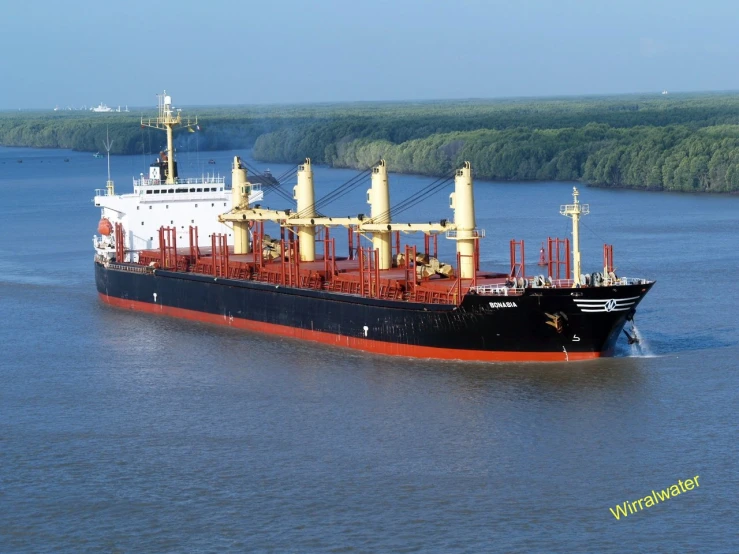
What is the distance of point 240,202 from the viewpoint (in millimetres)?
29453

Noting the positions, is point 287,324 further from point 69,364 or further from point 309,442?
point 309,442

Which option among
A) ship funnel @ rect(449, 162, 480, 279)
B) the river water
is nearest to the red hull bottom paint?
the river water

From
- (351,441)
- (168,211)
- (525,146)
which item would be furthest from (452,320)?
(525,146)

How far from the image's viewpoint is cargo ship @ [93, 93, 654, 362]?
21109mm

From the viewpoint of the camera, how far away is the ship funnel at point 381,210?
24797mm

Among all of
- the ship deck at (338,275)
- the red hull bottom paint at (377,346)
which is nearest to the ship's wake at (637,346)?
the red hull bottom paint at (377,346)

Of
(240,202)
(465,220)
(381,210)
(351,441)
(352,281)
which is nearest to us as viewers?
(351,441)

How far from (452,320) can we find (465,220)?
2.15 metres

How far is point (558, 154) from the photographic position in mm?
67000

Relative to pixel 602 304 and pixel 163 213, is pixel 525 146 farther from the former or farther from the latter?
pixel 602 304

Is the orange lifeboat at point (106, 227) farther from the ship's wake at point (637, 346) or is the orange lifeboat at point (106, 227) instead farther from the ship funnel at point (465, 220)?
the ship's wake at point (637, 346)

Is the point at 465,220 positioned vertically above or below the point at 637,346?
above

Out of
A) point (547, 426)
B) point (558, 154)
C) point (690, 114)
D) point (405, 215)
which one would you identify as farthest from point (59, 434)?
point (690, 114)

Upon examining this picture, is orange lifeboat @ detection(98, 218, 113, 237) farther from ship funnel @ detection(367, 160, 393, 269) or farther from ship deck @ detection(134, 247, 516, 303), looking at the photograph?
ship funnel @ detection(367, 160, 393, 269)
